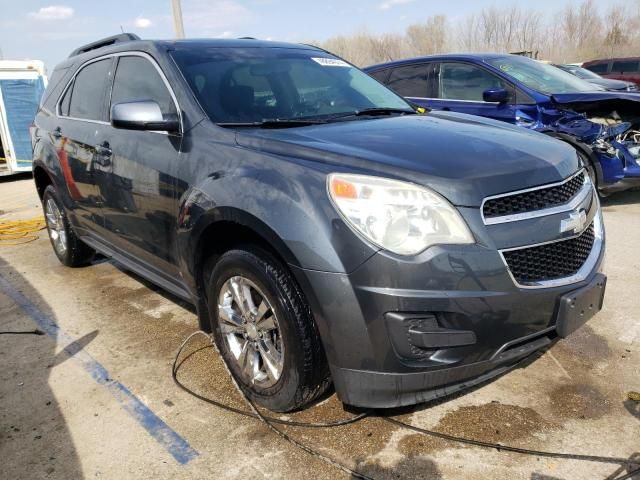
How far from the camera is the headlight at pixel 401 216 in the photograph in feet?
6.85

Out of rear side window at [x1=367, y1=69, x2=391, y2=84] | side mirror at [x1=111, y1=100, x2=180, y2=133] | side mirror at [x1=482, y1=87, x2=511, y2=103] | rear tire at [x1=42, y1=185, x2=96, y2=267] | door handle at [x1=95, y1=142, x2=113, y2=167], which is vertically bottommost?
rear tire at [x1=42, y1=185, x2=96, y2=267]

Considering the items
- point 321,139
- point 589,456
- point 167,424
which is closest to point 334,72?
point 321,139

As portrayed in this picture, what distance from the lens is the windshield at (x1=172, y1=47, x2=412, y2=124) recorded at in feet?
9.95

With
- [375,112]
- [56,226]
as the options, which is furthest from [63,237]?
[375,112]

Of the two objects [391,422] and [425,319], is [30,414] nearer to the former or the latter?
[391,422]

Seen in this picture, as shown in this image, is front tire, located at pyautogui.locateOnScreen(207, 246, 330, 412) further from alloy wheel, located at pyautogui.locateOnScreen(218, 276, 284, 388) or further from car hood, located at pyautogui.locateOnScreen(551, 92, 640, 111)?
car hood, located at pyautogui.locateOnScreen(551, 92, 640, 111)

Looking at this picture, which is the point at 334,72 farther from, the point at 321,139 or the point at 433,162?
the point at 433,162

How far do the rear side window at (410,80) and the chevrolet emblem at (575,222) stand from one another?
4.65m

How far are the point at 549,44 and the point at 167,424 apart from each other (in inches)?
1982

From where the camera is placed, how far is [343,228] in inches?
83.0

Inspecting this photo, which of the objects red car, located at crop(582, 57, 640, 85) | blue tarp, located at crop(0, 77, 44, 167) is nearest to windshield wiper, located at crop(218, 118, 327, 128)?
blue tarp, located at crop(0, 77, 44, 167)

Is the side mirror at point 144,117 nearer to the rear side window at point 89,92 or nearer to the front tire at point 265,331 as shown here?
the front tire at point 265,331

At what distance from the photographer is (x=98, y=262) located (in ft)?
17.8

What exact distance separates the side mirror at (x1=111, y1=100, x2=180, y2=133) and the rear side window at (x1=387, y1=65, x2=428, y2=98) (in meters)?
4.50
